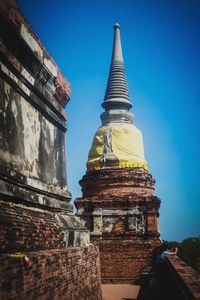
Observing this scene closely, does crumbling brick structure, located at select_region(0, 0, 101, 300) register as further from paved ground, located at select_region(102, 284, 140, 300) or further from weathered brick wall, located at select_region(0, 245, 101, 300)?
paved ground, located at select_region(102, 284, 140, 300)

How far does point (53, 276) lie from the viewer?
15.3 ft

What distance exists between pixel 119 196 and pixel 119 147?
318 centimetres

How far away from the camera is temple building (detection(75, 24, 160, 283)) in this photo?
13.5 metres

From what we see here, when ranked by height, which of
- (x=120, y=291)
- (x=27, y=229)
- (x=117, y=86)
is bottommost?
(x=120, y=291)

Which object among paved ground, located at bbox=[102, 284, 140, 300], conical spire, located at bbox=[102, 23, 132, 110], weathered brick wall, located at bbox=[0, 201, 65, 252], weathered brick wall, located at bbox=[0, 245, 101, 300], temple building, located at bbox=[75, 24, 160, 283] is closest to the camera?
weathered brick wall, located at bbox=[0, 245, 101, 300]

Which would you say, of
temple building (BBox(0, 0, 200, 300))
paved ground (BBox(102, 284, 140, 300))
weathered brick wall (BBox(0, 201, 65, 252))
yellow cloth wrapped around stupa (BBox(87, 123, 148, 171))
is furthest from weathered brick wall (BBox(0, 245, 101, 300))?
yellow cloth wrapped around stupa (BBox(87, 123, 148, 171))

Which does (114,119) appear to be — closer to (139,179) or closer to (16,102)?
(139,179)

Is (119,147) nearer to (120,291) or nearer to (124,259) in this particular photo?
(124,259)

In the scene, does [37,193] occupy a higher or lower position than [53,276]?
higher

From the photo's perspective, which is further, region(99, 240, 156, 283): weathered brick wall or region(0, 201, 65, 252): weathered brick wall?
region(99, 240, 156, 283): weathered brick wall

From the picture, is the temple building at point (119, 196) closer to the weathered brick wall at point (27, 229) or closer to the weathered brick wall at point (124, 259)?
the weathered brick wall at point (124, 259)

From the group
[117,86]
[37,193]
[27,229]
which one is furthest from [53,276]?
[117,86]

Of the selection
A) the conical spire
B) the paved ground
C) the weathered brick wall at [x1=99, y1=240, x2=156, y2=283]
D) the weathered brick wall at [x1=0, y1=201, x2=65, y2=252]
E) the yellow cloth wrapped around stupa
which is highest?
the conical spire

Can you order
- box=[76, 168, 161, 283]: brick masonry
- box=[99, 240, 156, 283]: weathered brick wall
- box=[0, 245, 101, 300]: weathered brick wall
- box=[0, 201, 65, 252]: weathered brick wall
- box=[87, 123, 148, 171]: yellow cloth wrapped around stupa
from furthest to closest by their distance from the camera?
box=[87, 123, 148, 171]: yellow cloth wrapped around stupa
box=[76, 168, 161, 283]: brick masonry
box=[99, 240, 156, 283]: weathered brick wall
box=[0, 201, 65, 252]: weathered brick wall
box=[0, 245, 101, 300]: weathered brick wall
